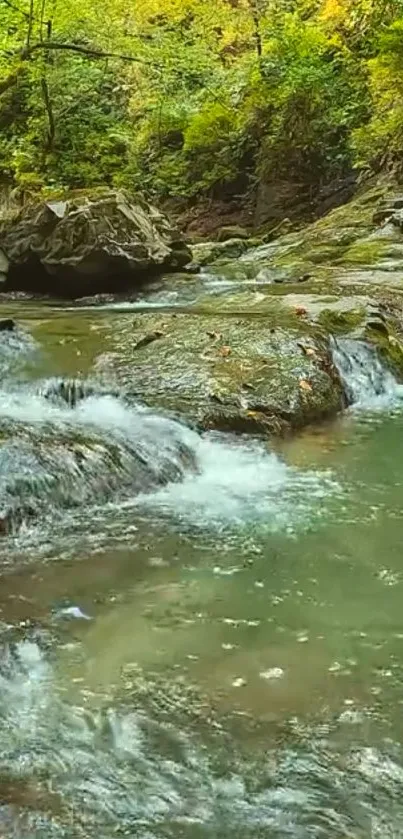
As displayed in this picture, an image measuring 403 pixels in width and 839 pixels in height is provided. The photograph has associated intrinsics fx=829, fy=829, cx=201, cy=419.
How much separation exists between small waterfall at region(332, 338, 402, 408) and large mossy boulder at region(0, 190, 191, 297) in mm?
4426

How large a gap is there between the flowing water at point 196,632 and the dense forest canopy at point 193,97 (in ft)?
31.5

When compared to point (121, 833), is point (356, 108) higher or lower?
higher

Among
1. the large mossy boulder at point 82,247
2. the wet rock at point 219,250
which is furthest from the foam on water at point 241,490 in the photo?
the wet rock at point 219,250

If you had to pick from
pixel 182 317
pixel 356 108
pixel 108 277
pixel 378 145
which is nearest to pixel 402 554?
pixel 182 317

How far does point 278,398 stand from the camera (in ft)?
22.1

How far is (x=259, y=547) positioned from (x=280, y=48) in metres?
17.0

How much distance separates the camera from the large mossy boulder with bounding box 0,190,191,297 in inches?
443

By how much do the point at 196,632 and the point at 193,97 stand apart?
1948 centimetres

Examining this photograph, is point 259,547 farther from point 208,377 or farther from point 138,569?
point 208,377

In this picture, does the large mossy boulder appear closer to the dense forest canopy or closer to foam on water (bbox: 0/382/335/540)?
the dense forest canopy

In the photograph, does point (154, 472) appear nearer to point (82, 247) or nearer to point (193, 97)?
point (82, 247)

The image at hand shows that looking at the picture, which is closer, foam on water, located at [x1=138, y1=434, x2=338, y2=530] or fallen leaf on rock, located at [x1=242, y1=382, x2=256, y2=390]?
foam on water, located at [x1=138, y1=434, x2=338, y2=530]

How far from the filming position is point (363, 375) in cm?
788

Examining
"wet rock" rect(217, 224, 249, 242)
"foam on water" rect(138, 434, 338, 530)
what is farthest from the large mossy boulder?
"foam on water" rect(138, 434, 338, 530)
